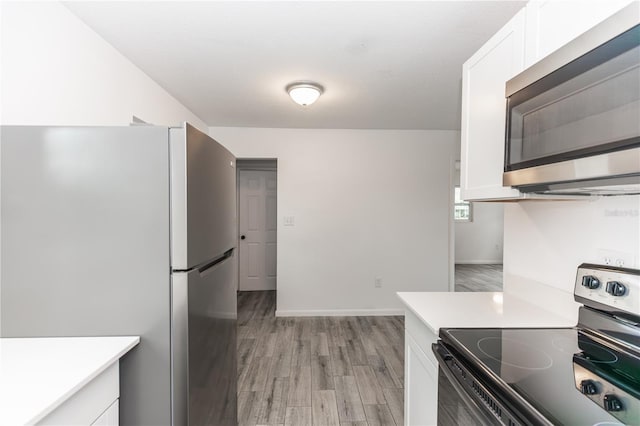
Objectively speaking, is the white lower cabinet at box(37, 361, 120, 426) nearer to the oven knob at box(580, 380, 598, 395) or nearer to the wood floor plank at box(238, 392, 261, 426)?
the wood floor plank at box(238, 392, 261, 426)

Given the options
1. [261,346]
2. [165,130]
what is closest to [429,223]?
[261,346]

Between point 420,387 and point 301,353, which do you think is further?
point 301,353

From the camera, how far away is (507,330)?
3.74 feet

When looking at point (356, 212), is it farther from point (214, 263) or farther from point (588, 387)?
point (588, 387)

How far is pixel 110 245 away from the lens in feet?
3.54

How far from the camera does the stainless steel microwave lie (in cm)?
68

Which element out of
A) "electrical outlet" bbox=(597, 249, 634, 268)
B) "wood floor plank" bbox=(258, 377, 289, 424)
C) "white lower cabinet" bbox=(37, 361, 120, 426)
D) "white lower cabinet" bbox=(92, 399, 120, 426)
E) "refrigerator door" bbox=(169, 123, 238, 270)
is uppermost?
"refrigerator door" bbox=(169, 123, 238, 270)

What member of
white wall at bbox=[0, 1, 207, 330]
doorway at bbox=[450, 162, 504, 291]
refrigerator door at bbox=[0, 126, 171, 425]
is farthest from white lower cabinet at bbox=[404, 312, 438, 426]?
doorway at bbox=[450, 162, 504, 291]

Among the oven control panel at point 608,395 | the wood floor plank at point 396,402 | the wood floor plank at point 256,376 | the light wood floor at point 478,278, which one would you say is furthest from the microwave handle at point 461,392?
the light wood floor at point 478,278

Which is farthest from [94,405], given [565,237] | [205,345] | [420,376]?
[565,237]

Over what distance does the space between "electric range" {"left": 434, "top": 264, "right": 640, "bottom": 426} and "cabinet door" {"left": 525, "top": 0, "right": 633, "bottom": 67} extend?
81 centimetres

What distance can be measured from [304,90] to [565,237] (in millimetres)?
1958

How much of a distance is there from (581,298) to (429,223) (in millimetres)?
2846

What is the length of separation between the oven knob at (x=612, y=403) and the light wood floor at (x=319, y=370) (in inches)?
58.8
